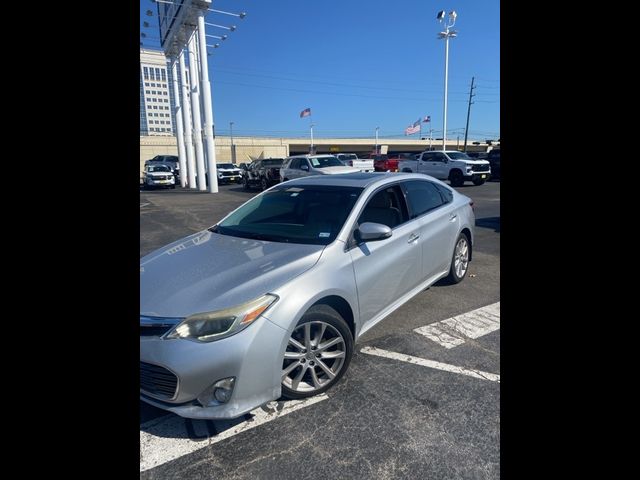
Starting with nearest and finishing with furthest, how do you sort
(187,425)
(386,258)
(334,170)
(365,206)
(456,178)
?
1. (187,425)
2. (386,258)
3. (365,206)
4. (334,170)
5. (456,178)

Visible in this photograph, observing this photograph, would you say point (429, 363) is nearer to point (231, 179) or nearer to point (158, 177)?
point (158, 177)

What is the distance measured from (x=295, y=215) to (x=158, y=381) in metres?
1.97

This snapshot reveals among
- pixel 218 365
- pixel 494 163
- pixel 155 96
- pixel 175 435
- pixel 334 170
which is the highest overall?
pixel 155 96

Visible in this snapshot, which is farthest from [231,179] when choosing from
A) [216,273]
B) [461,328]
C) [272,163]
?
[216,273]

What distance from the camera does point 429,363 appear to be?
3135 millimetres

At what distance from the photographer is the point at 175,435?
2.40 metres

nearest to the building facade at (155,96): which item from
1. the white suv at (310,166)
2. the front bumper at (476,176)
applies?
the white suv at (310,166)

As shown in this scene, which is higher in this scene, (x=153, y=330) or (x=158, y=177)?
(x=158, y=177)

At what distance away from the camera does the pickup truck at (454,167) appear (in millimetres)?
21203

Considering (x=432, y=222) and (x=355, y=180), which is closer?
(x=355, y=180)

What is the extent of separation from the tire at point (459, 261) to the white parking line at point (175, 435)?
2.85m

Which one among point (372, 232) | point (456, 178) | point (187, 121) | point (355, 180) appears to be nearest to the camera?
point (372, 232)

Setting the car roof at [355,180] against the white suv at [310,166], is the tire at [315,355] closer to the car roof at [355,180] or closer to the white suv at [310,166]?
the car roof at [355,180]
